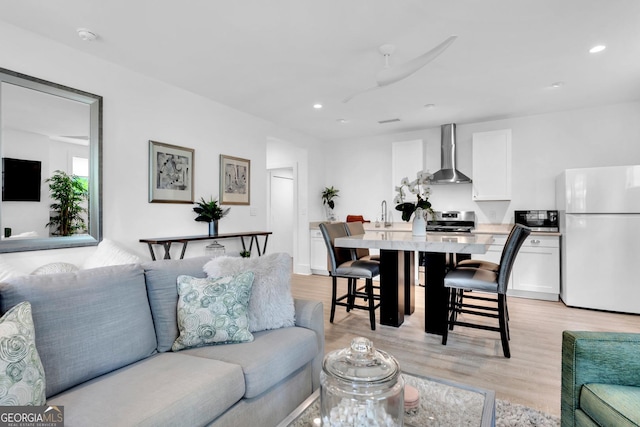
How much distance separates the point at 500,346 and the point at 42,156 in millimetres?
3975

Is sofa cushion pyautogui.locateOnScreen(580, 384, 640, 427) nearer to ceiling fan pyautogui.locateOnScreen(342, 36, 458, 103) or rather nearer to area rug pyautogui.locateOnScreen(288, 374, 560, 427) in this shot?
area rug pyautogui.locateOnScreen(288, 374, 560, 427)

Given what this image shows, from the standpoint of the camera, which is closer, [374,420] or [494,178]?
[374,420]

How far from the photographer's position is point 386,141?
578 cm

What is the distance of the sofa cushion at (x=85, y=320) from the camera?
131 cm

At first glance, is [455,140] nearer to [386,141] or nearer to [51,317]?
[386,141]

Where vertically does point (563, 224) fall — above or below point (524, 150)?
below

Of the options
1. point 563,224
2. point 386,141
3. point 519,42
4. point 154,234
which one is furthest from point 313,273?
point 519,42

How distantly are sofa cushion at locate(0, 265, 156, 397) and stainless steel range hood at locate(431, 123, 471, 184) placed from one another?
14.2ft

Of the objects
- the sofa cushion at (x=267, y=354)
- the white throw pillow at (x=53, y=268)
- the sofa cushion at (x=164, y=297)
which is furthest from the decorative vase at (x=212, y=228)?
the sofa cushion at (x=267, y=354)

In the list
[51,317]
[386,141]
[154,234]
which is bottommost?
[51,317]

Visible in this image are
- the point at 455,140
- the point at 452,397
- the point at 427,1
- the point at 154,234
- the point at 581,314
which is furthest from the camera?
the point at 455,140

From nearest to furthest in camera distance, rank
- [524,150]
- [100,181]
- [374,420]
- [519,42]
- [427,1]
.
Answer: [374,420], [427,1], [519,42], [100,181], [524,150]

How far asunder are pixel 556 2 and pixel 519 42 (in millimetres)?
513

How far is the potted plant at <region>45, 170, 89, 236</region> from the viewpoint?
2.61 meters
